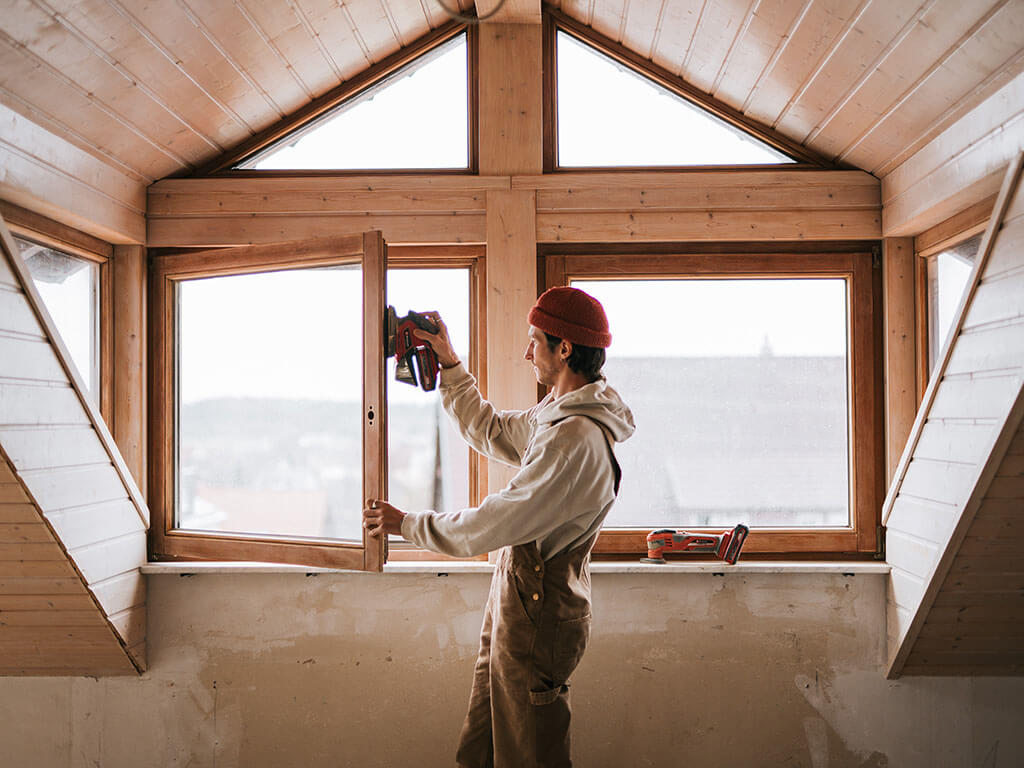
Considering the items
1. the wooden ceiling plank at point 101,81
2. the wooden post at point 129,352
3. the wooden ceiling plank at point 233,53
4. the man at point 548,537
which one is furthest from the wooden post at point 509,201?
the wooden post at point 129,352

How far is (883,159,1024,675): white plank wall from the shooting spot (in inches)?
75.9

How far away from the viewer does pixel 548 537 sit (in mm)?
2041

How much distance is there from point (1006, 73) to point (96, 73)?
7.45ft

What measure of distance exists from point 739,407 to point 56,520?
83.3 inches

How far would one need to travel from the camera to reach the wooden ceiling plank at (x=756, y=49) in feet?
7.11

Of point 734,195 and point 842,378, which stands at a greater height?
point 734,195

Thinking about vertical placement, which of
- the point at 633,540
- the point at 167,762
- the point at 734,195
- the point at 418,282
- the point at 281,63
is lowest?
the point at 167,762

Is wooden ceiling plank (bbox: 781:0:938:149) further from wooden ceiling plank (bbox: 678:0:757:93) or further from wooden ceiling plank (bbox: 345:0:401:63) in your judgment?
wooden ceiling plank (bbox: 345:0:401:63)

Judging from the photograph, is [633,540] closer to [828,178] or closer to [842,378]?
[842,378]

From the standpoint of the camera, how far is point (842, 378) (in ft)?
9.27

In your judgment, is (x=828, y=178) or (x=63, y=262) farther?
(x=828, y=178)

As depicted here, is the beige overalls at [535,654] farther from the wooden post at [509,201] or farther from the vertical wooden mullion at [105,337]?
the vertical wooden mullion at [105,337]

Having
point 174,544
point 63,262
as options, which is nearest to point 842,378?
point 174,544

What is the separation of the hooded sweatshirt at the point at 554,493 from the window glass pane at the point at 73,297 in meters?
1.30
